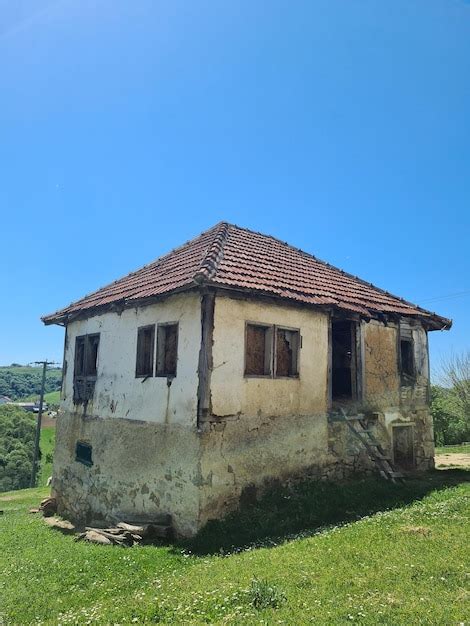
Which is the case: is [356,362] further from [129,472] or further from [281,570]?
[281,570]

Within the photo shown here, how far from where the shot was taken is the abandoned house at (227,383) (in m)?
9.28

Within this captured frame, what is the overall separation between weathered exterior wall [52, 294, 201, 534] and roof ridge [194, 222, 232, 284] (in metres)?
0.71

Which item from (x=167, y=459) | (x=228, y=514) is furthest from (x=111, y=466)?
(x=228, y=514)

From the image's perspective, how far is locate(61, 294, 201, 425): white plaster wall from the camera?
9.47 metres

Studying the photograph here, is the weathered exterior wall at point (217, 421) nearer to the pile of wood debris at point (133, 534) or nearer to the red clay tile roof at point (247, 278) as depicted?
the pile of wood debris at point (133, 534)

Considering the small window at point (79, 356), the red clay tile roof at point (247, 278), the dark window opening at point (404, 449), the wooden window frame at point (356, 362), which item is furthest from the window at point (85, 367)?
the dark window opening at point (404, 449)

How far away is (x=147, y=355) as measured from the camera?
434 inches

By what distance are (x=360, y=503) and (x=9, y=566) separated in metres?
7.30

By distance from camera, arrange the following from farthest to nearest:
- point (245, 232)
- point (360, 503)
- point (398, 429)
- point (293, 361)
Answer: point (245, 232)
point (398, 429)
point (293, 361)
point (360, 503)

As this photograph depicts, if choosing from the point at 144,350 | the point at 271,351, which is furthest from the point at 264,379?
the point at 144,350

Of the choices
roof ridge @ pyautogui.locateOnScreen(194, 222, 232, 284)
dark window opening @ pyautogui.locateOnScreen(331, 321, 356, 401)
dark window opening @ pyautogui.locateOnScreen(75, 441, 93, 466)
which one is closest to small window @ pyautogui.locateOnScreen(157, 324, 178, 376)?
roof ridge @ pyautogui.locateOnScreen(194, 222, 232, 284)

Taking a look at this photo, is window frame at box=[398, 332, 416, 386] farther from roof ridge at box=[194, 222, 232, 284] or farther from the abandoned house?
roof ridge at box=[194, 222, 232, 284]

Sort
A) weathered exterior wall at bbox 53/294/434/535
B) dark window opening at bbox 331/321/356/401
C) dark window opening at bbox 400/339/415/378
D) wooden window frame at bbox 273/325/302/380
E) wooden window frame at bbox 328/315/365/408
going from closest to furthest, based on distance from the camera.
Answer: weathered exterior wall at bbox 53/294/434/535
wooden window frame at bbox 273/325/302/380
wooden window frame at bbox 328/315/365/408
dark window opening at bbox 400/339/415/378
dark window opening at bbox 331/321/356/401

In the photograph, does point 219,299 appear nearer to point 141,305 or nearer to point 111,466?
point 141,305
